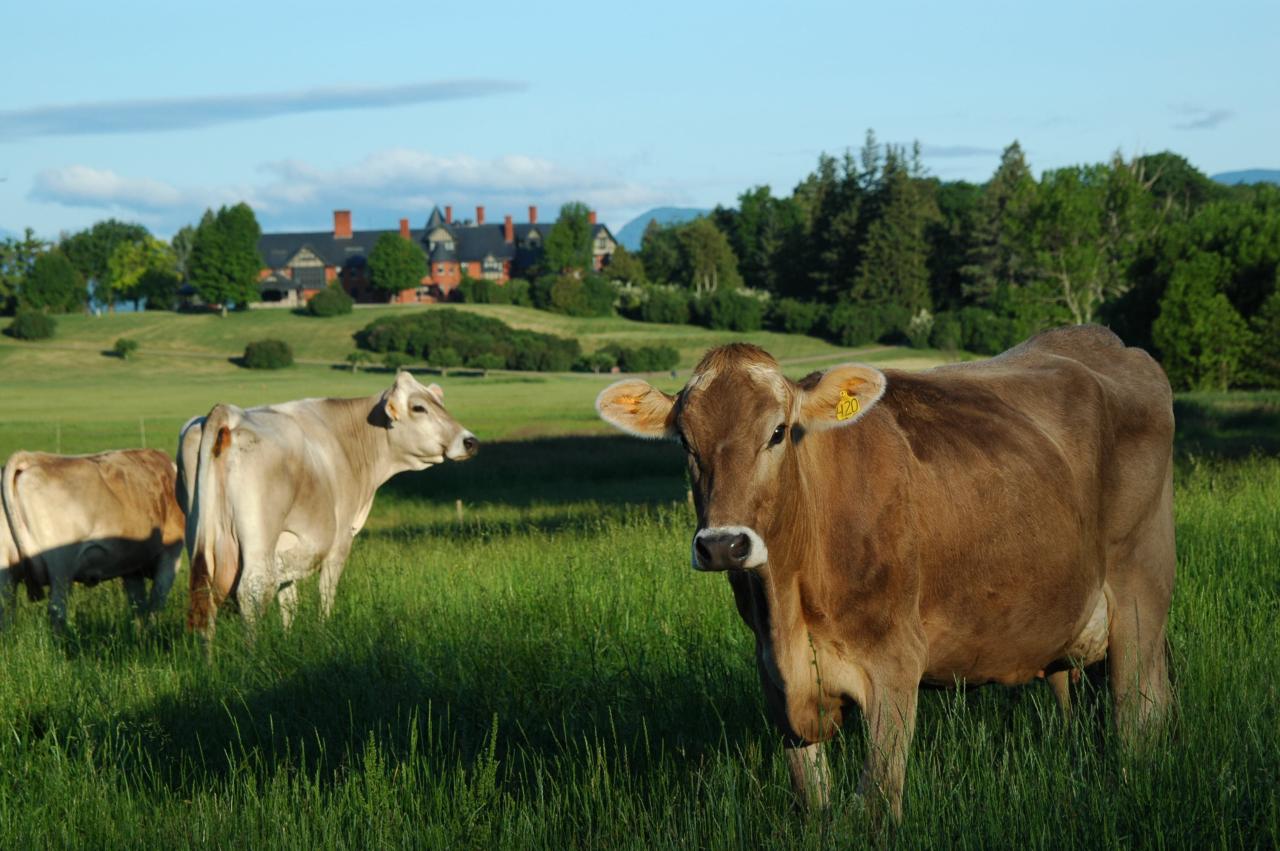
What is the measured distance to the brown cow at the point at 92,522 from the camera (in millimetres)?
10805

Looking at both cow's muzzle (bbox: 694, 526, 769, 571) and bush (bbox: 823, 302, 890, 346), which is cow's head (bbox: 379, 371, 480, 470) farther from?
bush (bbox: 823, 302, 890, 346)

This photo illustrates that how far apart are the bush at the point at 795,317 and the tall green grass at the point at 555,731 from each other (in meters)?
90.3

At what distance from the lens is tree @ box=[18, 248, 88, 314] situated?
127 meters

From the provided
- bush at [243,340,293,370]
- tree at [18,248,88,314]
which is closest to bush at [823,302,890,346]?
bush at [243,340,293,370]

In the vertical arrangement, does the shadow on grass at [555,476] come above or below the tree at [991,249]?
below

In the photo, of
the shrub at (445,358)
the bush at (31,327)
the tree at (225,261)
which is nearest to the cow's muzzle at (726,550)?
the shrub at (445,358)

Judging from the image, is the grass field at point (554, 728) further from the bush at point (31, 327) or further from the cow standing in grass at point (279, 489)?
the bush at point (31, 327)

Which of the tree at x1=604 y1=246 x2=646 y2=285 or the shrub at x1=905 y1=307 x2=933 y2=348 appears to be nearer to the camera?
the shrub at x1=905 y1=307 x2=933 y2=348

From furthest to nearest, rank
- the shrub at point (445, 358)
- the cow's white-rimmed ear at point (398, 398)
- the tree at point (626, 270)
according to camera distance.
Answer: the tree at point (626, 270) < the shrub at point (445, 358) < the cow's white-rimmed ear at point (398, 398)

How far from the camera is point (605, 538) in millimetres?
12812

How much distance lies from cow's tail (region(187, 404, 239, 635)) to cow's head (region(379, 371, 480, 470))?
2377 mm

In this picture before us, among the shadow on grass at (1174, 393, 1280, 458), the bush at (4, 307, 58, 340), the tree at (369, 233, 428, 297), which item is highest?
the tree at (369, 233, 428, 297)

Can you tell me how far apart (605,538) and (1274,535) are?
19.5ft

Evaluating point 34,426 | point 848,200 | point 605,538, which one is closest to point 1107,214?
point 848,200
